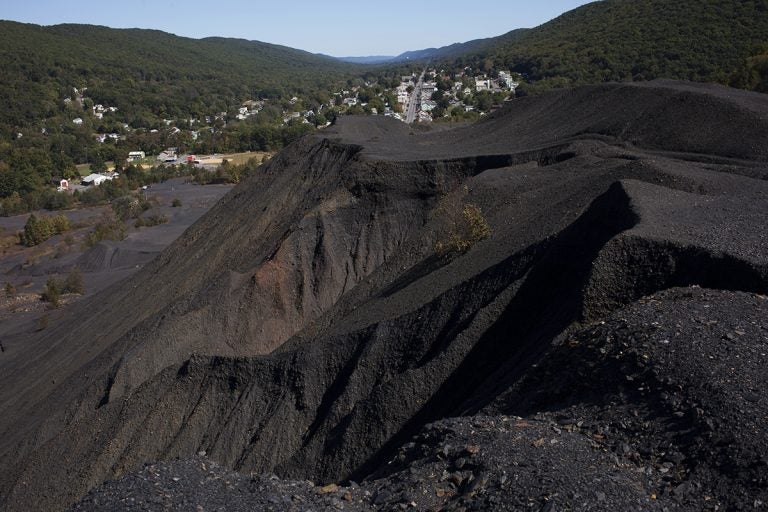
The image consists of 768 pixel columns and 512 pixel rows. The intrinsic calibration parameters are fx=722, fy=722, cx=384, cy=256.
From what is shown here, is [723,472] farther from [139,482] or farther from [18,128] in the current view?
[18,128]

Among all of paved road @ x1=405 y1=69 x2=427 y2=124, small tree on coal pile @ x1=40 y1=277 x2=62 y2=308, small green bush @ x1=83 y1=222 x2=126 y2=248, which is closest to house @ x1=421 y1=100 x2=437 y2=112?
paved road @ x1=405 y1=69 x2=427 y2=124

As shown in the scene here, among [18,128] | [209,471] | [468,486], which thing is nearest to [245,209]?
[209,471]

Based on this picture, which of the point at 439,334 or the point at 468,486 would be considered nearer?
the point at 468,486

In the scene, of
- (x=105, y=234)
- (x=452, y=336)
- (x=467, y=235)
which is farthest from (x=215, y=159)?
(x=452, y=336)

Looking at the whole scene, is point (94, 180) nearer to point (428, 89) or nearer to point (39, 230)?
point (39, 230)

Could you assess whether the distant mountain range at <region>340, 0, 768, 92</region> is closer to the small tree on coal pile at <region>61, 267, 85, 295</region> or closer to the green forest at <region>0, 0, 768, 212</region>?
the green forest at <region>0, 0, 768, 212</region>
